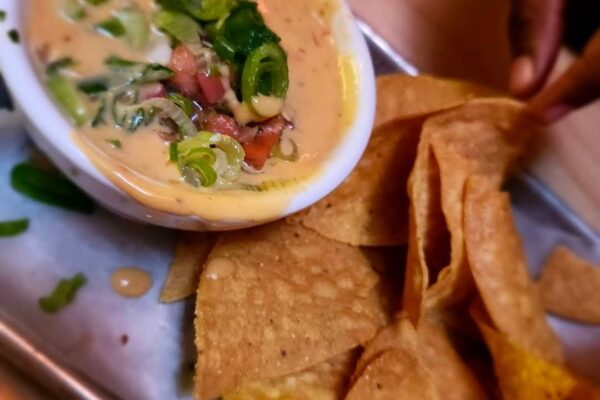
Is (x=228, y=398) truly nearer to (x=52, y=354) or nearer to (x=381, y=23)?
(x=52, y=354)

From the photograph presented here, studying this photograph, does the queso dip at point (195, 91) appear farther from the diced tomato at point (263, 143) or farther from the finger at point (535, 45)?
the finger at point (535, 45)

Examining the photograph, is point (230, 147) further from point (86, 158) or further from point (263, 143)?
point (86, 158)

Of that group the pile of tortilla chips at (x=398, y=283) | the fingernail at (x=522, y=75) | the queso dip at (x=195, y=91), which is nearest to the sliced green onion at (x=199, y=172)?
the queso dip at (x=195, y=91)

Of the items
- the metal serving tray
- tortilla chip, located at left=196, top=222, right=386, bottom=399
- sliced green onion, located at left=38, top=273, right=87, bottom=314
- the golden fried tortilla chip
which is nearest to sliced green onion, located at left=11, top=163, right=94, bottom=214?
the metal serving tray

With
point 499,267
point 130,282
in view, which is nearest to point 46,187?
point 130,282

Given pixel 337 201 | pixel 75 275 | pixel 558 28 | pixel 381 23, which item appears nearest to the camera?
pixel 75 275

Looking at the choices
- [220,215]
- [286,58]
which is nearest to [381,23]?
[286,58]
